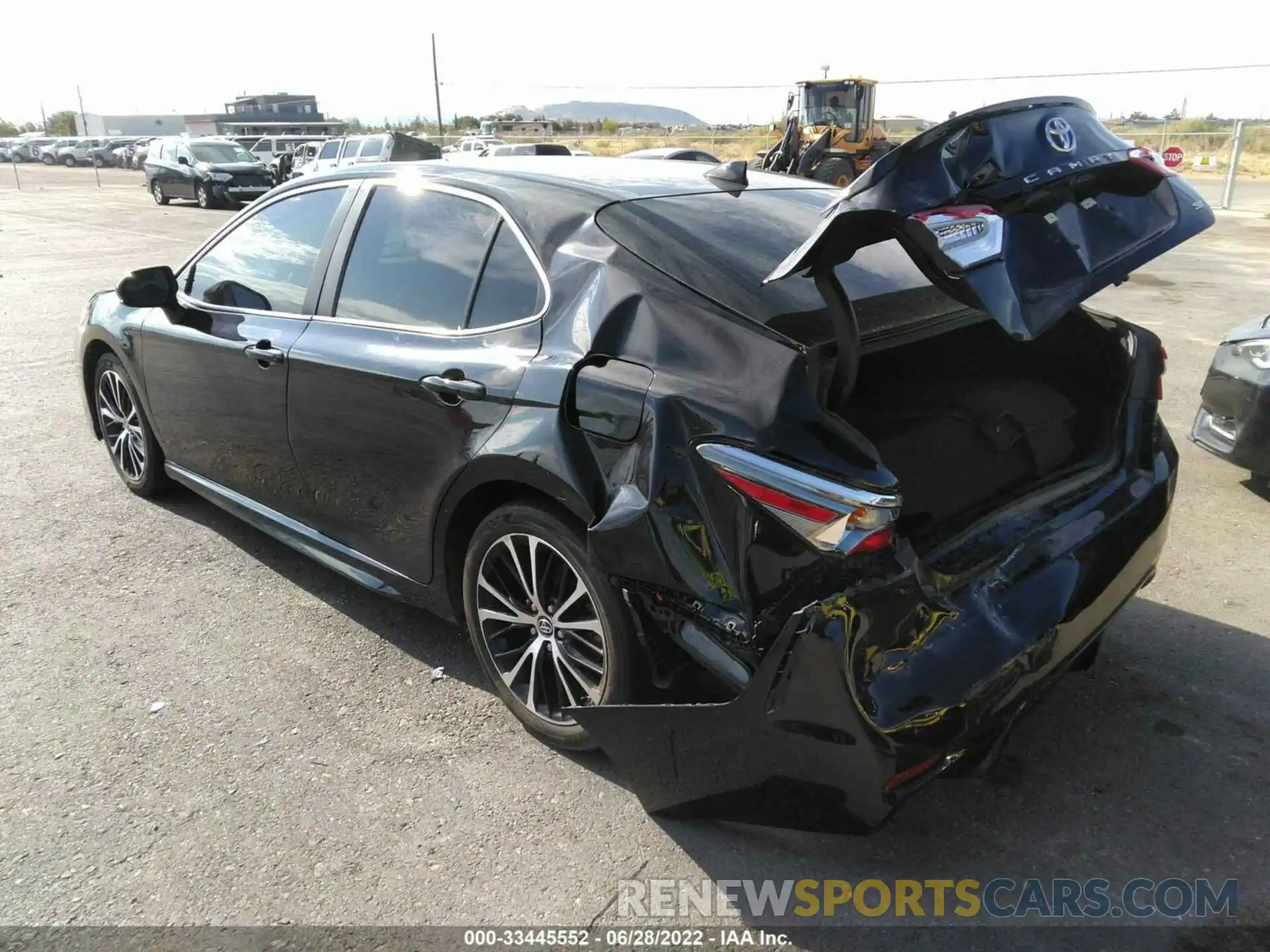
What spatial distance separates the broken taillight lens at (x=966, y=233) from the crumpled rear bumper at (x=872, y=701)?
73cm

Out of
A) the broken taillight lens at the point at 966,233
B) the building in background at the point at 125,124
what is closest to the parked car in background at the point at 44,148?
the building in background at the point at 125,124

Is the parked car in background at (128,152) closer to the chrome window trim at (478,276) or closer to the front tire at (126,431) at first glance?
the front tire at (126,431)

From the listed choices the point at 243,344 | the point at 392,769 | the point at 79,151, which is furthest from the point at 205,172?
the point at 79,151

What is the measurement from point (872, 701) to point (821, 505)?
1.46ft

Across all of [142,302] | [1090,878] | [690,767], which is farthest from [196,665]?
[1090,878]

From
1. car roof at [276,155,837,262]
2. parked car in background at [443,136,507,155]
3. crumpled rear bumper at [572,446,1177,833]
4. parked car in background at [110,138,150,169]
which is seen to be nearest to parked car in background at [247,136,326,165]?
parked car in background at [443,136,507,155]

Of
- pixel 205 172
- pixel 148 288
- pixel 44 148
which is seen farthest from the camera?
pixel 44 148

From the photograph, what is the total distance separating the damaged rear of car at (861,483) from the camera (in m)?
2.11

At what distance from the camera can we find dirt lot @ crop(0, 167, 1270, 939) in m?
2.51

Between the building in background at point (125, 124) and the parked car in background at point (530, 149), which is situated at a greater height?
the building in background at point (125, 124)

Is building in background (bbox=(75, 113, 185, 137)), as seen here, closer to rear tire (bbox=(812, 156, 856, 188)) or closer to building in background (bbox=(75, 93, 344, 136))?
building in background (bbox=(75, 93, 344, 136))

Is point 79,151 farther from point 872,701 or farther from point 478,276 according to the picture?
point 872,701

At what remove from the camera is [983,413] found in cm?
275

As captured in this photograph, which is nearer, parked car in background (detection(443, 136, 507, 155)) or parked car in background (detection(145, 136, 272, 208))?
parked car in background (detection(145, 136, 272, 208))
